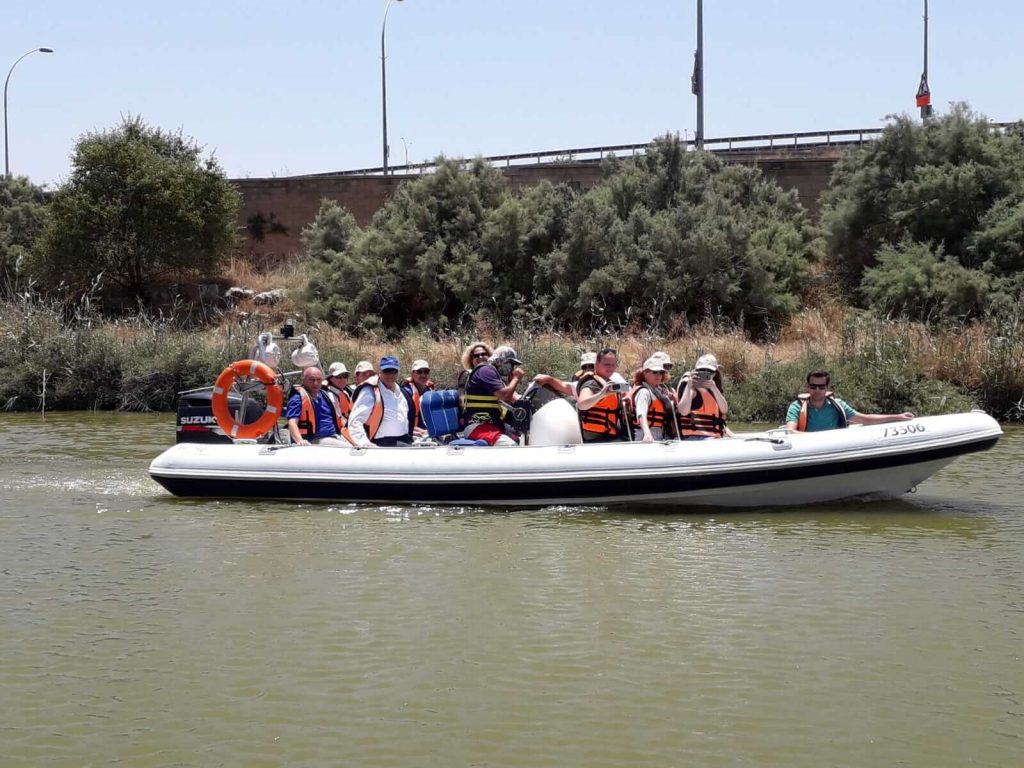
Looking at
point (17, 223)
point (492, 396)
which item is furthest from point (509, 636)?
point (17, 223)

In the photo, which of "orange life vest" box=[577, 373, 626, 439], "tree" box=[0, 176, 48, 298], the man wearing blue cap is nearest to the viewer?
"orange life vest" box=[577, 373, 626, 439]

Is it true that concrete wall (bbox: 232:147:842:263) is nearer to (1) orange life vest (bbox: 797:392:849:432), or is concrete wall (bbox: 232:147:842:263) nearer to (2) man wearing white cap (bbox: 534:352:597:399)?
(2) man wearing white cap (bbox: 534:352:597:399)

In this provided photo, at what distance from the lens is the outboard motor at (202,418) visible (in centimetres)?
1152

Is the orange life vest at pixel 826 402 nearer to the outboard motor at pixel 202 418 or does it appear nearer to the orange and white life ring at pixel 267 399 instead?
the orange and white life ring at pixel 267 399

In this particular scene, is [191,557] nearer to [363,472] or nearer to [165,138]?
[363,472]

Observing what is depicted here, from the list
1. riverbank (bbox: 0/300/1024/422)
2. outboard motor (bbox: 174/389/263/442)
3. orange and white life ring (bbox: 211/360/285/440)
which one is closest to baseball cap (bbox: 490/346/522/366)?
orange and white life ring (bbox: 211/360/285/440)

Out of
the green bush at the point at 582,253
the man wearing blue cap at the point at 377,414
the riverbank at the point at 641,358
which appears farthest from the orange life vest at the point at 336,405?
the green bush at the point at 582,253

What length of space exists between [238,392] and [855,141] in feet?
74.9

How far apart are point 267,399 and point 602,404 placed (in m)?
2.84

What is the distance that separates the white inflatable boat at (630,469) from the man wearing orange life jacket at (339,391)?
1.74 ft

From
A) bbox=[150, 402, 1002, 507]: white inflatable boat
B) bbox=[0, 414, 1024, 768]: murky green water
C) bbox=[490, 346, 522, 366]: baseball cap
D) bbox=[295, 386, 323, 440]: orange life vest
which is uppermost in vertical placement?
bbox=[490, 346, 522, 366]: baseball cap

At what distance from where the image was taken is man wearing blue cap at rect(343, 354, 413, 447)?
1066 centimetres

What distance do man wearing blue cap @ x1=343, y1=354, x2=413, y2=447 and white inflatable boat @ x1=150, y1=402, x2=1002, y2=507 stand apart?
13.0 inches

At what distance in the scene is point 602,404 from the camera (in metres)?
10.3
